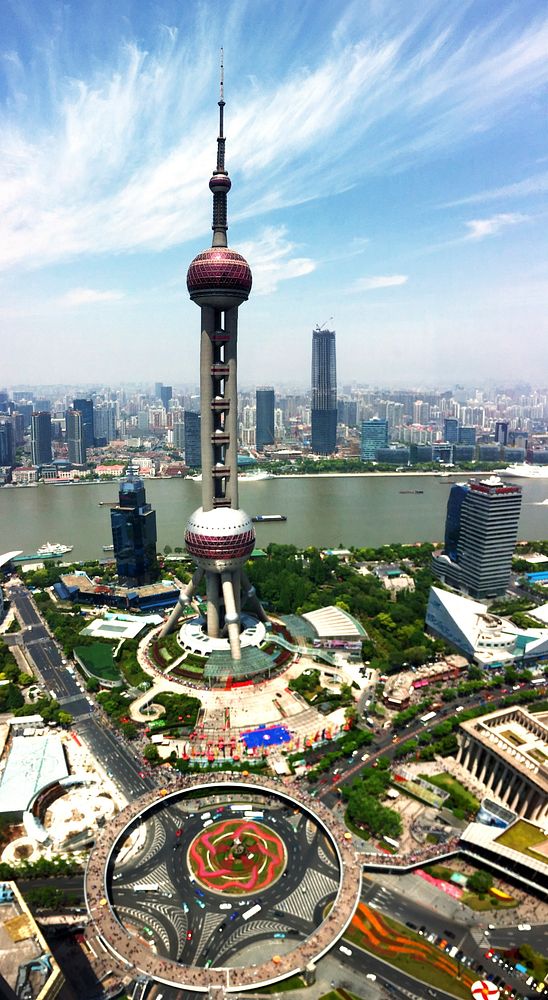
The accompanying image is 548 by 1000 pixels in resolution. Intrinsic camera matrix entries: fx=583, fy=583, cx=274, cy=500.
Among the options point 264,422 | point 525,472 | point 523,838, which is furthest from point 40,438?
point 523,838

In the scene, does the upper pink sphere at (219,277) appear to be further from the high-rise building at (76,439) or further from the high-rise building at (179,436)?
the high-rise building at (179,436)

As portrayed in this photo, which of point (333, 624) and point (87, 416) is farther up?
point (87, 416)

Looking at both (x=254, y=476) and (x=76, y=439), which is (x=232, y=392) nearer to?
(x=254, y=476)

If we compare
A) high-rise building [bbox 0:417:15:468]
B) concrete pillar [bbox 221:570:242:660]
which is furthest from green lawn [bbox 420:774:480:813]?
high-rise building [bbox 0:417:15:468]

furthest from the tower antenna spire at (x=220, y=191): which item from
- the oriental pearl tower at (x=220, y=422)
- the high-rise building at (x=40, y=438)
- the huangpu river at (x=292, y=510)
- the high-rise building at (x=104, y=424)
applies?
the high-rise building at (x=104, y=424)

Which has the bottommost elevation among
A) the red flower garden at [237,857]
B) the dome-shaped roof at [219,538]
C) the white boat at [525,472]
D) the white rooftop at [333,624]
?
the red flower garden at [237,857]

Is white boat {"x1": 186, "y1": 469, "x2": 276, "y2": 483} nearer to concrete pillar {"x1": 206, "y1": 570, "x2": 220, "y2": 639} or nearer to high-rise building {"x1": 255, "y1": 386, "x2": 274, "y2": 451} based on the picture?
high-rise building {"x1": 255, "y1": 386, "x2": 274, "y2": 451}
